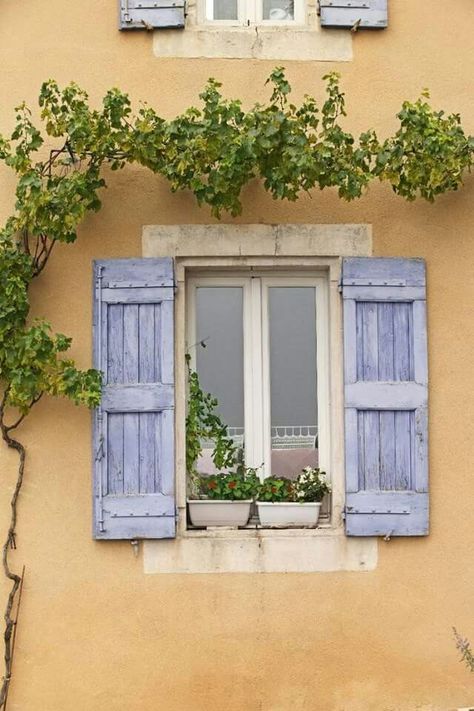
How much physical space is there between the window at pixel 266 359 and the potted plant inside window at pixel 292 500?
124mm

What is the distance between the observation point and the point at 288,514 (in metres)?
6.34

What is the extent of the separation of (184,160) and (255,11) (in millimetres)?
1112

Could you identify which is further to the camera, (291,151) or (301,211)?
(301,211)

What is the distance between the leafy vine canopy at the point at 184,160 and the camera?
5.99 m

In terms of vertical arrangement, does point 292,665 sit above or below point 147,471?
below

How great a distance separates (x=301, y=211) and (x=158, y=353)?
1.05 meters

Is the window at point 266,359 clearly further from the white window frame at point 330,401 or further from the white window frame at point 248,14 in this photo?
the white window frame at point 248,14

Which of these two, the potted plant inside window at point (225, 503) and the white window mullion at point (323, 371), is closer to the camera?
the potted plant inside window at point (225, 503)

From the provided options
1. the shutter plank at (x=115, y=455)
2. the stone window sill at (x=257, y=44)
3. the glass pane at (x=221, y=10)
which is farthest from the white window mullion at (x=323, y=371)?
the glass pane at (x=221, y=10)

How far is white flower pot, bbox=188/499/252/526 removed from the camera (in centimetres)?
634

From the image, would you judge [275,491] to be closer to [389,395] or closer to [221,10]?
[389,395]

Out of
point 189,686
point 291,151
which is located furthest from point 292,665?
point 291,151

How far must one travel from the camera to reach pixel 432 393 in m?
6.33

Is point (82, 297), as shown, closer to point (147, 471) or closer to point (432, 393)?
point (147, 471)
